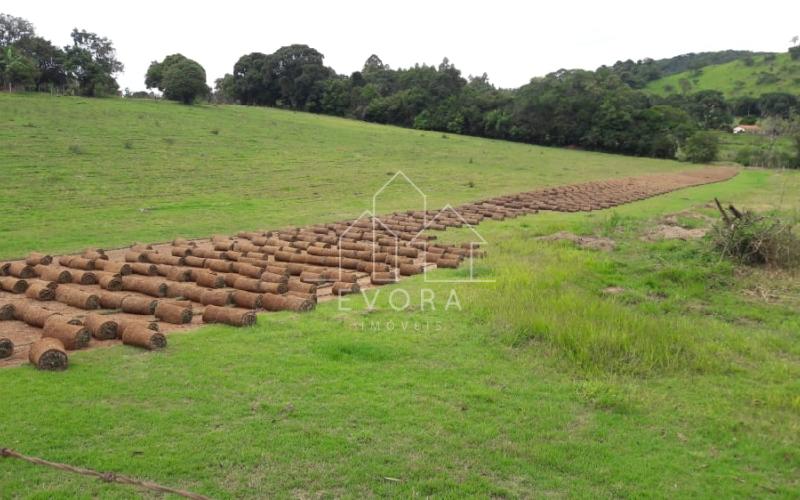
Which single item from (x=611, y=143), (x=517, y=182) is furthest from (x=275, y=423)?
(x=611, y=143)

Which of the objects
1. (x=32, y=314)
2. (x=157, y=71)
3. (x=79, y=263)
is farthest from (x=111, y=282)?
(x=157, y=71)

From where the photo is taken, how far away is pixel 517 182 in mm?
37312

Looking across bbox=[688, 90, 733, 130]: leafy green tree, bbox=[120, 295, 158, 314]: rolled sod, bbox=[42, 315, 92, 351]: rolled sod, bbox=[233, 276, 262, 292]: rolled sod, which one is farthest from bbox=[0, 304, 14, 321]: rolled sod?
bbox=[688, 90, 733, 130]: leafy green tree

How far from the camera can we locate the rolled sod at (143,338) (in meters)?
8.16

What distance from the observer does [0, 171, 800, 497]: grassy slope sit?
527cm

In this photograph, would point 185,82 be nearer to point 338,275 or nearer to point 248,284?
point 338,275

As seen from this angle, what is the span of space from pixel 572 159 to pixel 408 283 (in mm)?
46697

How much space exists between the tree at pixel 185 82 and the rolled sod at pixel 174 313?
52.6 m

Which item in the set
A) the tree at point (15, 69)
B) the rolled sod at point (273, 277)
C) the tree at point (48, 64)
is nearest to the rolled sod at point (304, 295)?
the rolled sod at point (273, 277)

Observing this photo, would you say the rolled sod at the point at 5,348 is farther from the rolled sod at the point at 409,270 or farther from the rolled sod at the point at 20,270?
the rolled sod at the point at 409,270

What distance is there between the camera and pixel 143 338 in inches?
323

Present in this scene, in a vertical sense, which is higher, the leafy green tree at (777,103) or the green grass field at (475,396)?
the leafy green tree at (777,103)

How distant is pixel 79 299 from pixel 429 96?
2792 inches

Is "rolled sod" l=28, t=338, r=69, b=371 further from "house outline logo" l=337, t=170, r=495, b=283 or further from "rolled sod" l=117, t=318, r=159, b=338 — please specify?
"house outline logo" l=337, t=170, r=495, b=283
